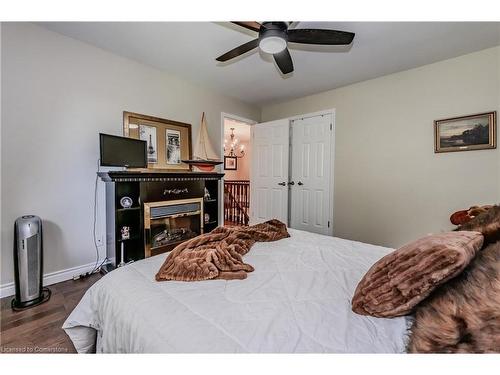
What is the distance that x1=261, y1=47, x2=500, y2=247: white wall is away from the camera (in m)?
2.55

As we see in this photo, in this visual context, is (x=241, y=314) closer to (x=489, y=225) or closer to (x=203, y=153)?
(x=489, y=225)

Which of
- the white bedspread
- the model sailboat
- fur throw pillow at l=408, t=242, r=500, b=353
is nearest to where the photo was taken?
fur throw pillow at l=408, t=242, r=500, b=353

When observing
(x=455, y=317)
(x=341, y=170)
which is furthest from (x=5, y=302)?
(x=341, y=170)

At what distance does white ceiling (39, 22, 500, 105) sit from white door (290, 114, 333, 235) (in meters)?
0.73

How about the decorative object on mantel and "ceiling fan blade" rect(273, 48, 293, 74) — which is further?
the decorative object on mantel

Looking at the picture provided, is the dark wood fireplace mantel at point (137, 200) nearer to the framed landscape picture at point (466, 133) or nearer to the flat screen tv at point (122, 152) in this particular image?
the flat screen tv at point (122, 152)

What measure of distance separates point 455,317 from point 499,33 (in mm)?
3092

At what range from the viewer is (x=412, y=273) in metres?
0.80

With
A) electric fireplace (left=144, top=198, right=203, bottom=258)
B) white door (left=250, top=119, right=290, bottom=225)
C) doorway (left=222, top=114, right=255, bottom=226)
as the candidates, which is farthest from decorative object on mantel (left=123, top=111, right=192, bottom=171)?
white door (left=250, top=119, right=290, bottom=225)

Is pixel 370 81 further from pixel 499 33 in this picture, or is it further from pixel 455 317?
pixel 455 317

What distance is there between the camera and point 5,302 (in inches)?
76.5

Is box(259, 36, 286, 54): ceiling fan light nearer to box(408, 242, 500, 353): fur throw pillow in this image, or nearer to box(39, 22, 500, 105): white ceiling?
box(39, 22, 500, 105): white ceiling

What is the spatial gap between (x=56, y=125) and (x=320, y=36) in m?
2.59

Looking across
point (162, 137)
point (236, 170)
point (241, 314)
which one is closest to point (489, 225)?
point (241, 314)
